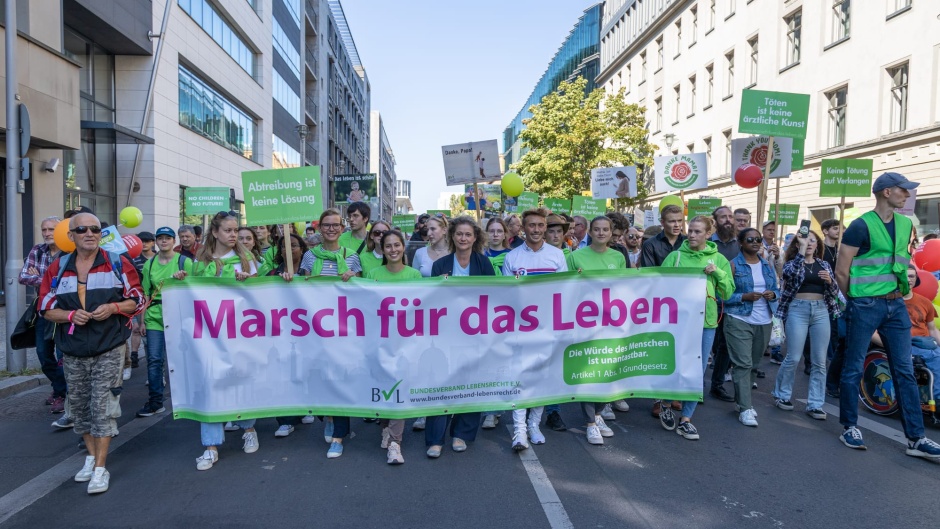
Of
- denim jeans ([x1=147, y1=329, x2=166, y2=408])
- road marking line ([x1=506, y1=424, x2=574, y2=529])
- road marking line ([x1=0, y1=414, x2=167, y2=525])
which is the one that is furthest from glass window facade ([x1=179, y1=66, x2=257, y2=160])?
road marking line ([x1=506, y1=424, x2=574, y2=529])

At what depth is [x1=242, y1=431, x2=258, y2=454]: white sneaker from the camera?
519 centimetres

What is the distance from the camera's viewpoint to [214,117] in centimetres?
2417

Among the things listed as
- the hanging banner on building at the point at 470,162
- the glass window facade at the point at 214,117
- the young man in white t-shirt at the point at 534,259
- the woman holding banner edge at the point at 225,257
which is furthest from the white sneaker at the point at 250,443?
the glass window facade at the point at 214,117

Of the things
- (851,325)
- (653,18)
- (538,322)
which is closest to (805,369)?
(851,325)

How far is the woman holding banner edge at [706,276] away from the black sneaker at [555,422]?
2.98 feet

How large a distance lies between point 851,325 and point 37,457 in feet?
21.1

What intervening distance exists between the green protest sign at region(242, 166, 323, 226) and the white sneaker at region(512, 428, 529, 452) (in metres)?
2.45

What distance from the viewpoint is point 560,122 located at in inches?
1373

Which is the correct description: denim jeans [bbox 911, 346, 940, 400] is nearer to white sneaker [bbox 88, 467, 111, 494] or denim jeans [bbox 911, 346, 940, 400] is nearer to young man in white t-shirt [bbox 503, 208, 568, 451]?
young man in white t-shirt [bbox 503, 208, 568, 451]

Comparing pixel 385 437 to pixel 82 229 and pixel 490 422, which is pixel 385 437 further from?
pixel 82 229

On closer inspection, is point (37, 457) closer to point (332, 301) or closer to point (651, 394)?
point (332, 301)

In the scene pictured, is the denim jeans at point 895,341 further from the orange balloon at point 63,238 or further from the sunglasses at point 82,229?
the orange balloon at point 63,238

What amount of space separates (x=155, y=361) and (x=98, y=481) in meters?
1.99

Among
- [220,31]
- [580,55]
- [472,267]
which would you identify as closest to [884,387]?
[472,267]
